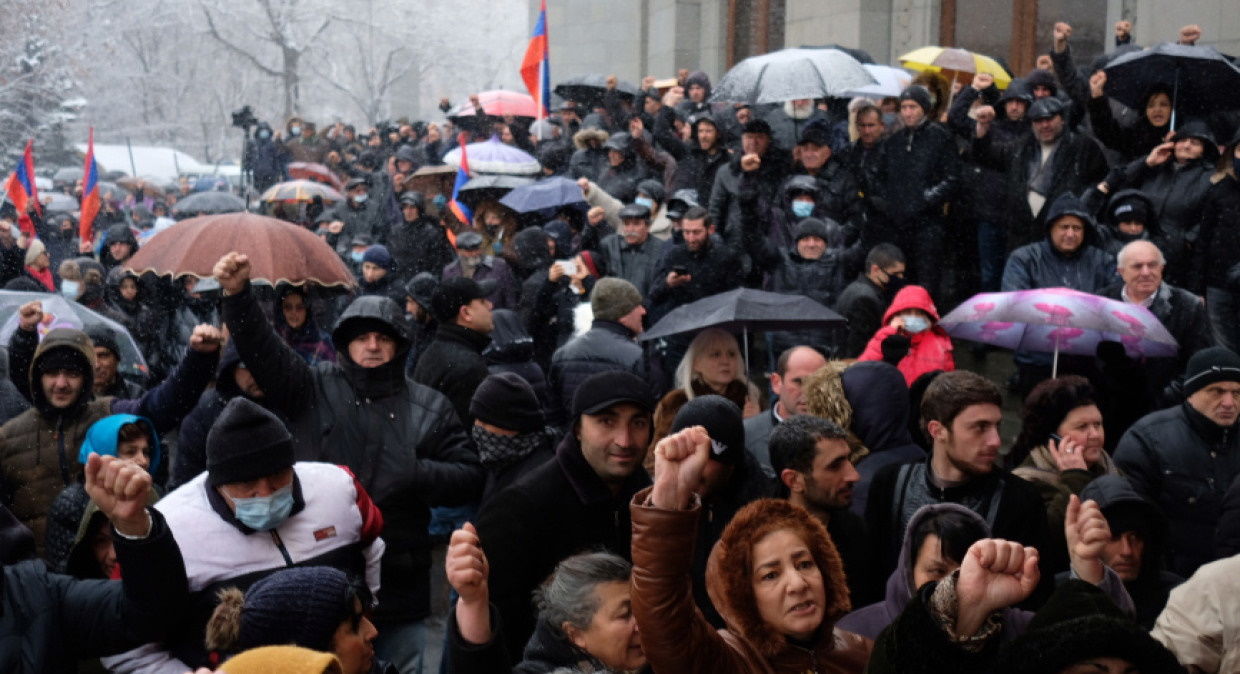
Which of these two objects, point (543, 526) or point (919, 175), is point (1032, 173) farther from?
point (543, 526)

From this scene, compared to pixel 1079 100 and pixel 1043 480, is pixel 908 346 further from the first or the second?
pixel 1079 100

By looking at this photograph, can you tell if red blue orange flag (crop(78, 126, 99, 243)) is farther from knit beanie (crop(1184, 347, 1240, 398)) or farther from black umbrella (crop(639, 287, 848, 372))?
knit beanie (crop(1184, 347, 1240, 398))

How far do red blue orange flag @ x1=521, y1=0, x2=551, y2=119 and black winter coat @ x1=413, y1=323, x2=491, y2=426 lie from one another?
6791mm

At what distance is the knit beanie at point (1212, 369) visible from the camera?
20.5 feet

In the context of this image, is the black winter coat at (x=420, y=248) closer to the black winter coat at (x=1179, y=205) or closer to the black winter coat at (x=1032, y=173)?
the black winter coat at (x=1032, y=173)

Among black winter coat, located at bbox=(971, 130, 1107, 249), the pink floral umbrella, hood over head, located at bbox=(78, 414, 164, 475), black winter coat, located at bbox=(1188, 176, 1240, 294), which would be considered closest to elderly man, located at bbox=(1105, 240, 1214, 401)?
the pink floral umbrella

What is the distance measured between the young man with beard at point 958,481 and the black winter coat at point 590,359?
2.55 metres

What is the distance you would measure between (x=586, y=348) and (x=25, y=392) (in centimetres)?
305

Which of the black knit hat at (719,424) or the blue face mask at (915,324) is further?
the blue face mask at (915,324)

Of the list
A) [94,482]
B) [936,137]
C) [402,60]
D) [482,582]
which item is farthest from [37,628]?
[402,60]

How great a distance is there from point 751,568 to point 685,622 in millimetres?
470

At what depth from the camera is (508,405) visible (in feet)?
19.4

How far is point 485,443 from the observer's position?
5.95 m

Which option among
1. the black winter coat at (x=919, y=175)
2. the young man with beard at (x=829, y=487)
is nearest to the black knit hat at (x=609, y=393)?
the young man with beard at (x=829, y=487)
